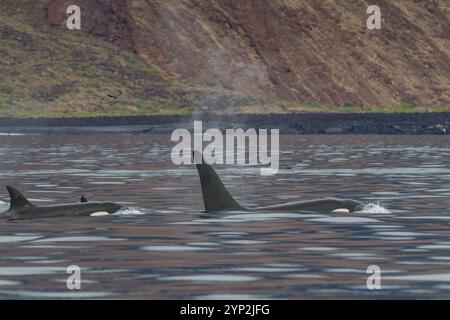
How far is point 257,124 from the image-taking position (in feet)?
526

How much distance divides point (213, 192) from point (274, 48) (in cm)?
15248

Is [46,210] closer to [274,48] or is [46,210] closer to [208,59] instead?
[208,59]

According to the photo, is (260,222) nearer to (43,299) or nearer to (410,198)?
(410,198)

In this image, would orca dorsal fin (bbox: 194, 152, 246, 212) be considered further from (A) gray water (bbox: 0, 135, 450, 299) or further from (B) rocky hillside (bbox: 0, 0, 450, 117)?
(B) rocky hillside (bbox: 0, 0, 450, 117)

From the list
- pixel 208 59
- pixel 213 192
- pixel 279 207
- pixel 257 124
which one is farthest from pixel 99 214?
pixel 208 59

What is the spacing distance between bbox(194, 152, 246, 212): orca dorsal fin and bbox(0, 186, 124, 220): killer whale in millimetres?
2342

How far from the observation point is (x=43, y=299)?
19.5m

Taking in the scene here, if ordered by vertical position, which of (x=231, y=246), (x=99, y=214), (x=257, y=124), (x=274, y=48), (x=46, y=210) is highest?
(x=274, y=48)

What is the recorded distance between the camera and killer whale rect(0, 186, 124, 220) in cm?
3300

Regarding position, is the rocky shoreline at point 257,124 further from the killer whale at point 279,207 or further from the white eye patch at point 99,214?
the white eye patch at point 99,214

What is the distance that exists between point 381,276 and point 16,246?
8.15 metres

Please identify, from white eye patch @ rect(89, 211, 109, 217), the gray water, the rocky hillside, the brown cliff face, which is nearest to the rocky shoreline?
the rocky hillside

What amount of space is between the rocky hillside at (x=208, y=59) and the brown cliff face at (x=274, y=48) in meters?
0.14

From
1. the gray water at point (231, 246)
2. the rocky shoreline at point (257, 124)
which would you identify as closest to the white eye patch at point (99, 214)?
the gray water at point (231, 246)
